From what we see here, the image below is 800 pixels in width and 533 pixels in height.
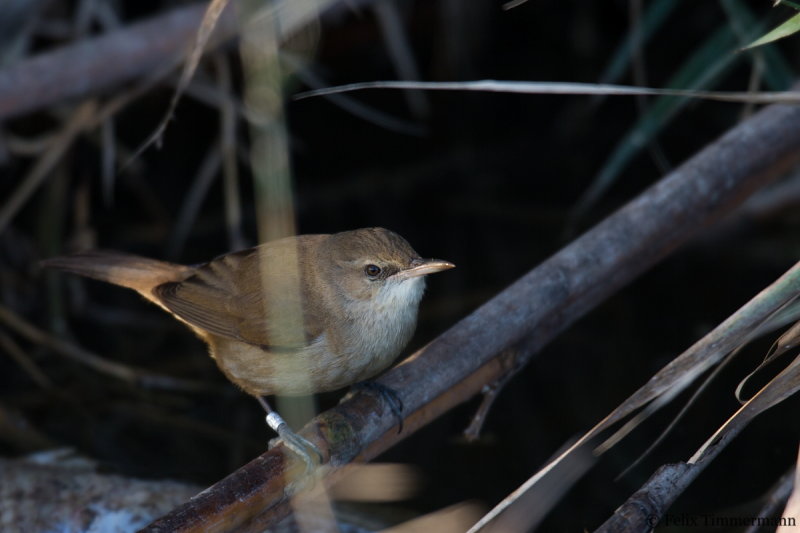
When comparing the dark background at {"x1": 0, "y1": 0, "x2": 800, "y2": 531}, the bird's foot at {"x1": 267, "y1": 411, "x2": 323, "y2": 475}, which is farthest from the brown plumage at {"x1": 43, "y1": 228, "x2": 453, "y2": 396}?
the dark background at {"x1": 0, "y1": 0, "x2": 800, "y2": 531}

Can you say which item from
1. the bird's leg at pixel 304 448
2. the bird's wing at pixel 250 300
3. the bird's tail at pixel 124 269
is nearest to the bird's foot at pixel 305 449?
the bird's leg at pixel 304 448

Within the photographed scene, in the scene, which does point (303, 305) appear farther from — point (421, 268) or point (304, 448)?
point (304, 448)

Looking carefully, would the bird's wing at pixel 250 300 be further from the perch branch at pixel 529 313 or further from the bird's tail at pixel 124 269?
the perch branch at pixel 529 313

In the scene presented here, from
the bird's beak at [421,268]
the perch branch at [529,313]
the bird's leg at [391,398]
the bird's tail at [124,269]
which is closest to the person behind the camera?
the perch branch at [529,313]

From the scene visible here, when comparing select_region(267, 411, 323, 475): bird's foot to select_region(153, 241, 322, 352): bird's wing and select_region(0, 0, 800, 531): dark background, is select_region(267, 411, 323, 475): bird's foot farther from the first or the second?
select_region(0, 0, 800, 531): dark background

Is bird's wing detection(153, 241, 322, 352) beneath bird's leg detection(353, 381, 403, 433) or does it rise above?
above

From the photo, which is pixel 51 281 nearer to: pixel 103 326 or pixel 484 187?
pixel 103 326

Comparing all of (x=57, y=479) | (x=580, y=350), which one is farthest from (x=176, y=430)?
(x=580, y=350)
